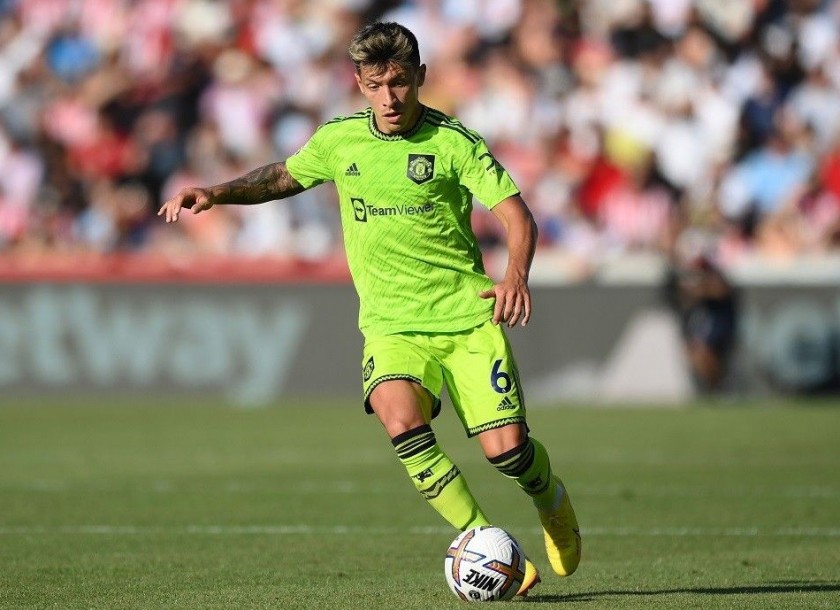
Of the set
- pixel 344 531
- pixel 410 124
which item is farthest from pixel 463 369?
pixel 344 531

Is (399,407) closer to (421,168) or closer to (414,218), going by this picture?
(414,218)

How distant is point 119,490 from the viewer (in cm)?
1189

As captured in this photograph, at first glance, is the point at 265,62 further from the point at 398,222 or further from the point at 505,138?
the point at 398,222

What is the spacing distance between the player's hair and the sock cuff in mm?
1535

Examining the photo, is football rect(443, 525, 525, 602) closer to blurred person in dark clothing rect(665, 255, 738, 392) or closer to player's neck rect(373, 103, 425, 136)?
player's neck rect(373, 103, 425, 136)

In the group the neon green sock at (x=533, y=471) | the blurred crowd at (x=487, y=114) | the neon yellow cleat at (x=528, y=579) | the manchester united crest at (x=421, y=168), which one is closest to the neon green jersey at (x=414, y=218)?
the manchester united crest at (x=421, y=168)

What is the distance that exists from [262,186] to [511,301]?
1530mm

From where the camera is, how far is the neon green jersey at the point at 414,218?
7203 mm

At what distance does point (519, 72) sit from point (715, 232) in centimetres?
365

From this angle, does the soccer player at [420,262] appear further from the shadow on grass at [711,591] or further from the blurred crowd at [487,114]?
the blurred crowd at [487,114]

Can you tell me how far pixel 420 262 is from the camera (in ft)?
23.9

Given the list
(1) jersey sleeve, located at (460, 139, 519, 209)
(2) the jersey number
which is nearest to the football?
(2) the jersey number

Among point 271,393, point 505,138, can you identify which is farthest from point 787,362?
point 271,393

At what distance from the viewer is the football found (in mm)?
6824
